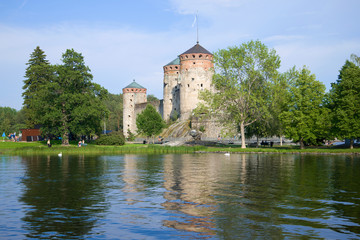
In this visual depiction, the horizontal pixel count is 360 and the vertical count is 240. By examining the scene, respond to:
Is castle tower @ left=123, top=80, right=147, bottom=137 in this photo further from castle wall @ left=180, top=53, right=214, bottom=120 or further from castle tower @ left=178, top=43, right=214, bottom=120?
castle wall @ left=180, top=53, right=214, bottom=120

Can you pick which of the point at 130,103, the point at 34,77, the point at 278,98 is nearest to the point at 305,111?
the point at 278,98

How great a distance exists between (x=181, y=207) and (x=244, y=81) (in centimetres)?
3790

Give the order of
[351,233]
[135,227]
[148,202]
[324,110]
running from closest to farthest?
[351,233]
[135,227]
[148,202]
[324,110]

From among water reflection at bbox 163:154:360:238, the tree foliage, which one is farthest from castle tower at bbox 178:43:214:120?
water reflection at bbox 163:154:360:238

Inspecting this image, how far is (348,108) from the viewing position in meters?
40.5

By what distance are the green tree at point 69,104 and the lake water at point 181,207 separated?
33.9m

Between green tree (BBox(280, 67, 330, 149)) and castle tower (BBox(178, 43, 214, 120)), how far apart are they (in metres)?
29.3

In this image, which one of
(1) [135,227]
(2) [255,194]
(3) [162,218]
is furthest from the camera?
(2) [255,194]

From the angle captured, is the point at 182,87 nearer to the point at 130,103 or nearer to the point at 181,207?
the point at 130,103

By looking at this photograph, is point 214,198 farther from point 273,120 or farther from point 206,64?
point 206,64

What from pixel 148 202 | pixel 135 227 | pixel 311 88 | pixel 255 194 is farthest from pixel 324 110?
pixel 135 227

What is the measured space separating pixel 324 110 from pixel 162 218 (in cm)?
3614

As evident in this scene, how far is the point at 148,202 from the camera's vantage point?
13.1m

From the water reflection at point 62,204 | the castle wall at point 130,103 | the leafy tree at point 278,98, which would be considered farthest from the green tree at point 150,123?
the water reflection at point 62,204
